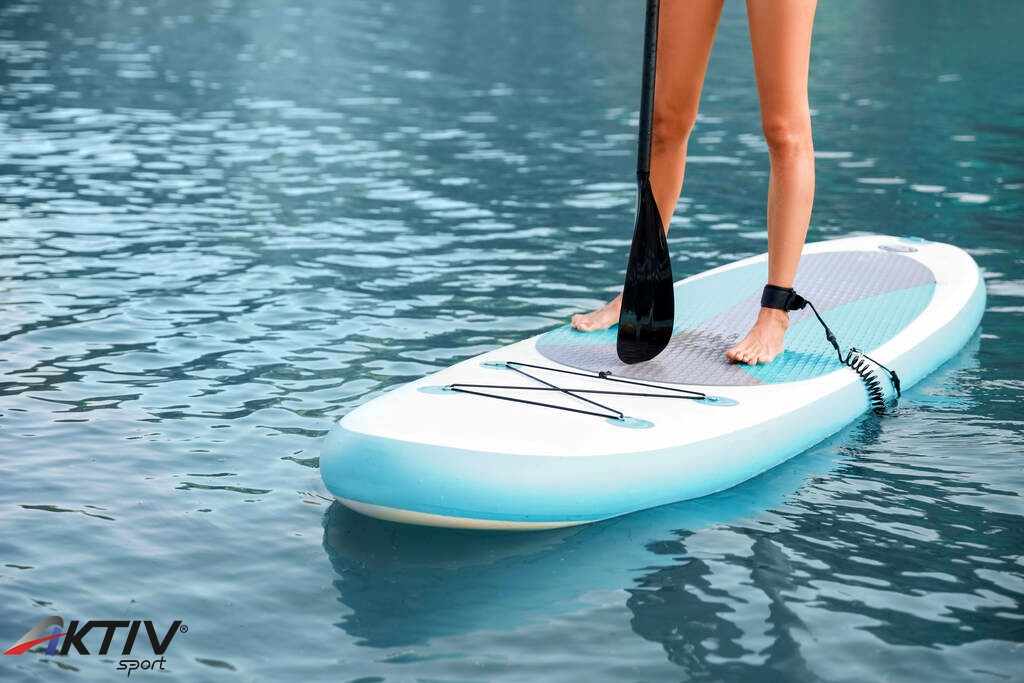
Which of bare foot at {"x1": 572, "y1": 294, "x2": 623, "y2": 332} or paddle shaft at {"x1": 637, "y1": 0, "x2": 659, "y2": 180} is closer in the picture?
paddle shaft at {"x1": 637, "y1": 0, "x2": 659, "y2": 180}

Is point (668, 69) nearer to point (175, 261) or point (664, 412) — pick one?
point (664, 412)

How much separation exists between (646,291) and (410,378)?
3.49 ft

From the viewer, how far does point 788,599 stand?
2941mm

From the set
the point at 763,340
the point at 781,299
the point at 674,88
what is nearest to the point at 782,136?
the point at 674,88

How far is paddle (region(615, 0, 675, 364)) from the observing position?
384cm

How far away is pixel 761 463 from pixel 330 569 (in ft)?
4.33

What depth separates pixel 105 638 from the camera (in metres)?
2.78

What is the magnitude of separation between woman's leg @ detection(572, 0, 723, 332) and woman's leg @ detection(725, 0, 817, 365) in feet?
0.55

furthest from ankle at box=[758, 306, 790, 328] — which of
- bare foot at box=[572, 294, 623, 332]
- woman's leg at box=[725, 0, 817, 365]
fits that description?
bare foot at box=[572, 294, 623, 332]

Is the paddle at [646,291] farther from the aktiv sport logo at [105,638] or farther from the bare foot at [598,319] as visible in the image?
the aktiv sport logo at [105,638]

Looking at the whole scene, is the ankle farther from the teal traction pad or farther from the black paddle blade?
the black paddle blade

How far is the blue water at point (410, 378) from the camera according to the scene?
9.20 feet

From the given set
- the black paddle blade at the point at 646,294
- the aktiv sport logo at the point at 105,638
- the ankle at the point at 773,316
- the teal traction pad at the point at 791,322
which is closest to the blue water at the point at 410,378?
the aktiv sport logo at the point at 105,638

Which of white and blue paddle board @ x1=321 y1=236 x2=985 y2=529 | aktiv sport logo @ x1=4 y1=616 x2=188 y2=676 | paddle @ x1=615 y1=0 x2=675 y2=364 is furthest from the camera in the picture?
paddle @ x1=615 y1=0 x2=675 y2=364
